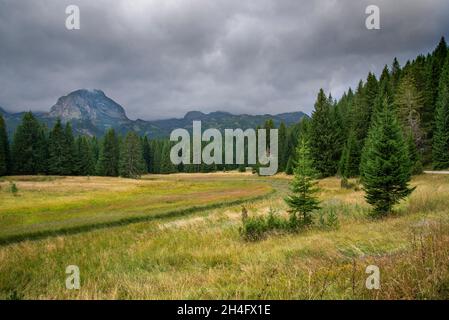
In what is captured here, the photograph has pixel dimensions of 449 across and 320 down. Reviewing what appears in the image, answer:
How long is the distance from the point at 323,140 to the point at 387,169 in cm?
4181

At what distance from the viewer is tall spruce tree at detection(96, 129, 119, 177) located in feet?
298

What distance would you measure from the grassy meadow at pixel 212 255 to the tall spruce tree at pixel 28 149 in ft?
179

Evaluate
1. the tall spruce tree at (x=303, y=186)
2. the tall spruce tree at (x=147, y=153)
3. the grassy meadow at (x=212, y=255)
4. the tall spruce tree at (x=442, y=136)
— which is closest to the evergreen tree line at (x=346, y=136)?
the tall spruce tree at (x=442, y=136)

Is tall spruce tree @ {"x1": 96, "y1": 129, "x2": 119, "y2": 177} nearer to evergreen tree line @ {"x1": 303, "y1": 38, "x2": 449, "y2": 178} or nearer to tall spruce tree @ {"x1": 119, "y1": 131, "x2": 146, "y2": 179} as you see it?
tall spruce tree @ {"x1": 119, "y1": 131, "x2": 146, "y2": 179}

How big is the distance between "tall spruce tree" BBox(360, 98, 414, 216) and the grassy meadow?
99 cm

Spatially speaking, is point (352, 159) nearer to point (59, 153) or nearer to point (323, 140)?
point (323, 140)

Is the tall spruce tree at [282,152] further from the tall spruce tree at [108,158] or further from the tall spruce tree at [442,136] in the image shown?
the tall spruce tree at [108,158]

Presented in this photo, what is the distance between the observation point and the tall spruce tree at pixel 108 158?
90875 mm

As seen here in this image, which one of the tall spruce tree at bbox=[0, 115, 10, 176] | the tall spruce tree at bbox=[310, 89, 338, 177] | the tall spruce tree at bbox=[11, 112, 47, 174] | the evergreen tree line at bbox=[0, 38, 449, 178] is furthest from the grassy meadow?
the tall spruce tree at bbox=[11, 112, 47, 174]

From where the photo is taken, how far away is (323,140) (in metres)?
57.2

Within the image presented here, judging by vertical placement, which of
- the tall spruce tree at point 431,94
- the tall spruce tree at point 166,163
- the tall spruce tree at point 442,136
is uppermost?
the tall spruce tree at point 431,94

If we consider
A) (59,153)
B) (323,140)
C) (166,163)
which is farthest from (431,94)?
(166,163)
